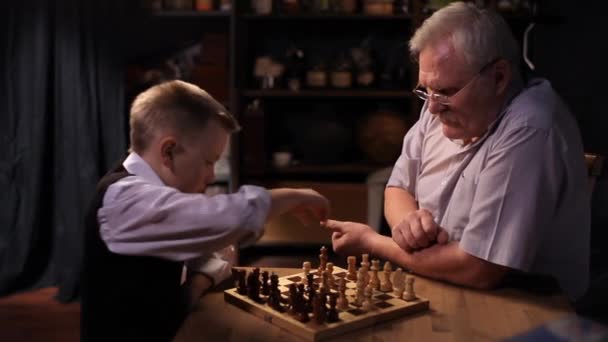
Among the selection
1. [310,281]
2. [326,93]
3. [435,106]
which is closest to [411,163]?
[435,106]

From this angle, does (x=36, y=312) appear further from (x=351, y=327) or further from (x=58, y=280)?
(x=351, y=327)

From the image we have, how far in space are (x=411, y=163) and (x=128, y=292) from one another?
1018mm

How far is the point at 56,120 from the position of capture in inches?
162

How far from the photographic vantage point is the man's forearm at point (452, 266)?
1.71 metres

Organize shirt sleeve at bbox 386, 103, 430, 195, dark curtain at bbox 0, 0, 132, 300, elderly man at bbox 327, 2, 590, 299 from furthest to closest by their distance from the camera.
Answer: dark curtain at bbox 0, 0, 132, 300, shirt sleeve at bbox 386, 103, 430, 195, elderly man at bbox 327, 2, 590, 299

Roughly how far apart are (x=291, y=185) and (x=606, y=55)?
72.6 inches

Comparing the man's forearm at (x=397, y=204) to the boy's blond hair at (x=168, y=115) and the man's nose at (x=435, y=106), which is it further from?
the boy's blond hair at (x=168, y=115)

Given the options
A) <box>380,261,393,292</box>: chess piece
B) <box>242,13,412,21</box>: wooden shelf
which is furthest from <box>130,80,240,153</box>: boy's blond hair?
<box>242,13,412,21</box>: wooden shelf

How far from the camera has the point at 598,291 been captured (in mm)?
2252

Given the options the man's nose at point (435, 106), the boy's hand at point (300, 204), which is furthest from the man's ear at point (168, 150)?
the man's nose at point (435, 106)

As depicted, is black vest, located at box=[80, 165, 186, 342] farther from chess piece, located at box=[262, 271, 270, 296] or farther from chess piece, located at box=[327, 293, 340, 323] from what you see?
chess piece, located at box=[327, 293, 340, 323]

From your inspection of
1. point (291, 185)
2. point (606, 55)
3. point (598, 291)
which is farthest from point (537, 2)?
point (598, 291)

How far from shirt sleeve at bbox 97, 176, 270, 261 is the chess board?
0.15 meters

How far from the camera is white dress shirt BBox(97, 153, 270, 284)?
4.78ft
